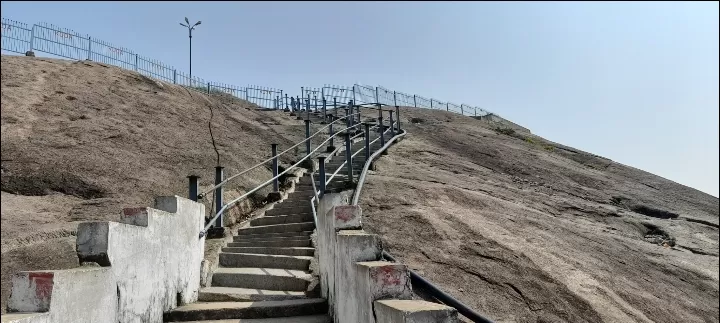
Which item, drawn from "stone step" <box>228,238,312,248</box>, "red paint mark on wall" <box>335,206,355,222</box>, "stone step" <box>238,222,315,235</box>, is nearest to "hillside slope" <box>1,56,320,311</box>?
"stone step" <box>238,222,315,235</box>

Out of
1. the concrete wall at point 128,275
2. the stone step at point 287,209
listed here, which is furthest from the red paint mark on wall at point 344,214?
the stone step at point 287,209

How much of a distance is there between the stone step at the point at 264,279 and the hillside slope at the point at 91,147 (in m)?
2.16

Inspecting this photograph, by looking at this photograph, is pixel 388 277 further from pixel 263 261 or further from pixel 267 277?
pixel 263 261

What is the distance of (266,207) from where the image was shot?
30.8 feet

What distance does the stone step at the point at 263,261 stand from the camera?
656 centimetres

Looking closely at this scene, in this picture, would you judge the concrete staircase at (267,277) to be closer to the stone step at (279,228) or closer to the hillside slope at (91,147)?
the stone step at (279,228)

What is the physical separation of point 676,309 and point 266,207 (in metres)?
6.64

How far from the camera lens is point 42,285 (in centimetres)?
321

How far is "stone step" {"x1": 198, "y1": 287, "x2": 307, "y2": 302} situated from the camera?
18.5ft

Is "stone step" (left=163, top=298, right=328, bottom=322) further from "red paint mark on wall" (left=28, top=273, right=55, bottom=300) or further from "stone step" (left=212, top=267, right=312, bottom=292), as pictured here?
"red paint mark on wall" (left=28, top=273, right=55, bottom=300)

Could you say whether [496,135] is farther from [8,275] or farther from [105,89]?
[8,275]

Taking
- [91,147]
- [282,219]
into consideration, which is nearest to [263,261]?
[282,219]

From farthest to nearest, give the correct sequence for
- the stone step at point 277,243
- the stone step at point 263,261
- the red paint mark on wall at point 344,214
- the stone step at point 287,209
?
1. the stone step at point 287,209
2. the stone step at point 277,243
3. the stone step at point 263,261
4. the red paint mark on wall at point 344,214

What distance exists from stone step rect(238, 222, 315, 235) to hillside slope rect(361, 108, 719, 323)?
92cm
